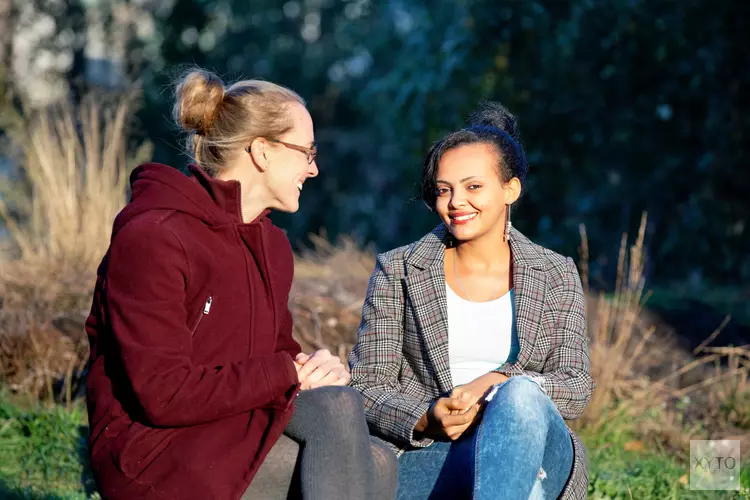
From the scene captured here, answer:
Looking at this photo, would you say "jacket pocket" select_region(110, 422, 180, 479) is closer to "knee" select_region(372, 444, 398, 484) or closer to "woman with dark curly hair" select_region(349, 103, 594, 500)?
"knee" select_region(372, 444, 398, 484)

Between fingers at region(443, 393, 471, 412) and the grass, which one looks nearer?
fingers at region(443, 393, 471, 412)

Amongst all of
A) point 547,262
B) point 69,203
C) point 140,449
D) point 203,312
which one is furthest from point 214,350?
point 69,203

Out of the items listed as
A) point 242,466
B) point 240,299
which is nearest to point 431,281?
point 240,299

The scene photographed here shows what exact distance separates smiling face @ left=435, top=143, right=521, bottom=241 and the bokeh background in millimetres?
177

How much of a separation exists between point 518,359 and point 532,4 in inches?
226

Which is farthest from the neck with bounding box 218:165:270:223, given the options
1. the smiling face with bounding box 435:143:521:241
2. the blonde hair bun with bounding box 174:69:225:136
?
the smiling face with bounding box 435:143:521:241

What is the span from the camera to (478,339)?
308 centimetres

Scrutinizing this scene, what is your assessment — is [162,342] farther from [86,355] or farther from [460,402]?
[86,355]

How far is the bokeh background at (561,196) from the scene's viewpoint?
4648mm

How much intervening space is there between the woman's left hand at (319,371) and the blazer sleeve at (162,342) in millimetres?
235

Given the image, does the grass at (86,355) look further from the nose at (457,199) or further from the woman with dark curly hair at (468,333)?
the nose at (457,199)

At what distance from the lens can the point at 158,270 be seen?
2.20m

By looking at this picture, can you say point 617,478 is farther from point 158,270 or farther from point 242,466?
point 158,270

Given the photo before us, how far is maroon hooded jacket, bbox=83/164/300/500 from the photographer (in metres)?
2.18
